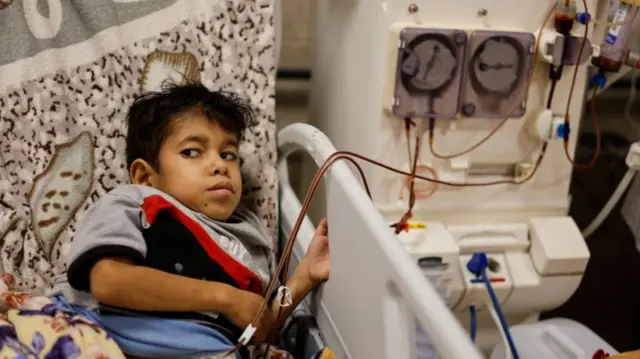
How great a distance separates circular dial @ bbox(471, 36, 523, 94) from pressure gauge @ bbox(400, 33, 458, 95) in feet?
0.17

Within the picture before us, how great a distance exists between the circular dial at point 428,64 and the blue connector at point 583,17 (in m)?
0.27

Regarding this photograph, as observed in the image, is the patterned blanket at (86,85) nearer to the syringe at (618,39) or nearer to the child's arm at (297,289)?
the child's arm at (297,289)

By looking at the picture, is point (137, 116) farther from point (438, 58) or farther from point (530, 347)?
point (530, 347)

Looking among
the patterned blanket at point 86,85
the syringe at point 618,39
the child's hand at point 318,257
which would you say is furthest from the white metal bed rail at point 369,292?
the syringe at point 618,39

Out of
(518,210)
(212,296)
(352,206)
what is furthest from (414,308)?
(518,210)

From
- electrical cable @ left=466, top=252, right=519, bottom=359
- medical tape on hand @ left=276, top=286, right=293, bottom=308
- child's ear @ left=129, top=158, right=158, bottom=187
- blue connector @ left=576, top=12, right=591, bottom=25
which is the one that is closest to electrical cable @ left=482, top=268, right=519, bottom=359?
electrical cable @ left=466, top=252, right=519, bottom=359

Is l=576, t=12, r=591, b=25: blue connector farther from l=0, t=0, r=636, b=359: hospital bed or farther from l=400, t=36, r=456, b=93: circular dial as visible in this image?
l=400, t=36, r=456, b=93: circular dial

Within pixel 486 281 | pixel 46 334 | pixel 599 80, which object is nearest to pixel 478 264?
pixel 486 281

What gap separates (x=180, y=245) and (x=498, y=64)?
71cm

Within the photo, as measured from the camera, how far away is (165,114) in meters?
1.33

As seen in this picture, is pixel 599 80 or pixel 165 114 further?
pixel 599 80

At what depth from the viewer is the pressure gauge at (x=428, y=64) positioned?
53.0 inches

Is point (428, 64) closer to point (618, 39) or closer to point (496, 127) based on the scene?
point (496, 127)

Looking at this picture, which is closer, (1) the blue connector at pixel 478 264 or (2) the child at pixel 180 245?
(2) the child at pixel 180 245
